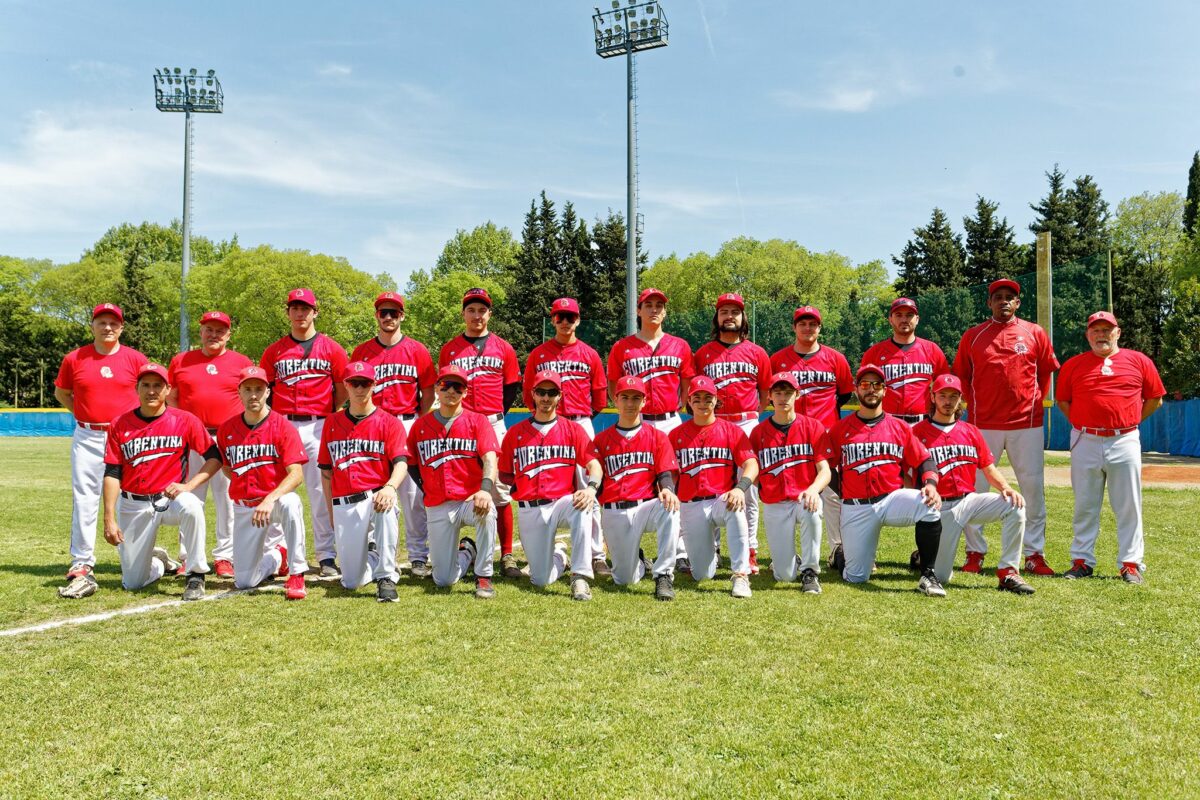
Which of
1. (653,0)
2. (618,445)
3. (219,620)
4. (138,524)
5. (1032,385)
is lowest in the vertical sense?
(219,620)

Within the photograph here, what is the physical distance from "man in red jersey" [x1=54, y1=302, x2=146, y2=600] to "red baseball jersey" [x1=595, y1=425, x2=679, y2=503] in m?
3.48

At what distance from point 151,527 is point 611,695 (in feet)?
11.9

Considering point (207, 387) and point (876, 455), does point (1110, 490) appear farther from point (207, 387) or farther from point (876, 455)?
point (207, 387)

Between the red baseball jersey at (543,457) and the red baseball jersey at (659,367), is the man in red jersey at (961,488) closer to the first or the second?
the red baseball jersey at (659,367)

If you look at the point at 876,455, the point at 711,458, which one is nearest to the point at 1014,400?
the point at 876,455

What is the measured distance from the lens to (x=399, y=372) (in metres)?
6.14

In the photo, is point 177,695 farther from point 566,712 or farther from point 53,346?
point 53,346

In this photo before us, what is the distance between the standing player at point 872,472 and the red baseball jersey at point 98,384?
5082 millimetres

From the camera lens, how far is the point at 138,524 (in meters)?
5.29

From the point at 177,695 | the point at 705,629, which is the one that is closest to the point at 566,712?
the point at 705,629

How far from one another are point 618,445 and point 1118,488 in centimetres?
359

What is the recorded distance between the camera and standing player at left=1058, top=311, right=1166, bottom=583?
5.61 meters

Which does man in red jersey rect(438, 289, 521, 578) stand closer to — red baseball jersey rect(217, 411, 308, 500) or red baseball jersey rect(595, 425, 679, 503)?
red baseball jersey rect(595, 425, 679, 503)

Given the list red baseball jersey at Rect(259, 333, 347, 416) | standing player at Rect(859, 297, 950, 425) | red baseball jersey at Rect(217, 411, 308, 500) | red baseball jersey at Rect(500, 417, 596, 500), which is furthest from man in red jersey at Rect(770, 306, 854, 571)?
red baseball jersey at Rect(217, 411, 308, 500)
